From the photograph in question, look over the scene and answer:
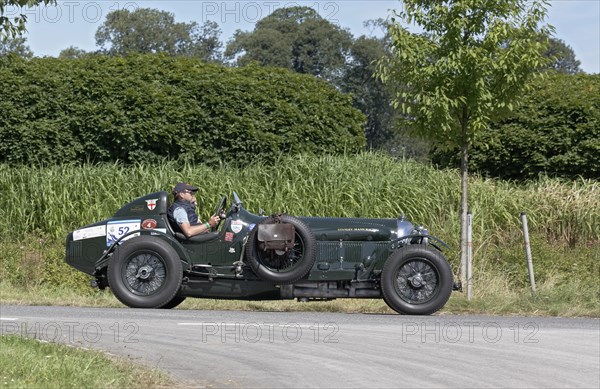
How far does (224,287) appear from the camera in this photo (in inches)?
528

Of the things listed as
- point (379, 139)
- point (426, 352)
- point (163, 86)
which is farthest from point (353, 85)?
point (426, 352)

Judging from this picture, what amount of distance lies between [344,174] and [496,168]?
3259 millimetres

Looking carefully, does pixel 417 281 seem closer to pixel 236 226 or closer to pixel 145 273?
pixel 236 226

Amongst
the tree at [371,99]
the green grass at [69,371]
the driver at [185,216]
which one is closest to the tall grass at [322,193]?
the driver at [185,216]

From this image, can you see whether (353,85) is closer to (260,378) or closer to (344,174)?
(344,174)

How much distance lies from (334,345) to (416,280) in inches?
131

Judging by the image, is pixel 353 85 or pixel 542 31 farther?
pixel 353 85

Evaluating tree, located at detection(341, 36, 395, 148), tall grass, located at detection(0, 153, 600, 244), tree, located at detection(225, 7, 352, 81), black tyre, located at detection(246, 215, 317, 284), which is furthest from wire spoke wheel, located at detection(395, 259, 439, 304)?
tree, located at detection(225, 7, 352, 81)

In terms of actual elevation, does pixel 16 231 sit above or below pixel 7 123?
below

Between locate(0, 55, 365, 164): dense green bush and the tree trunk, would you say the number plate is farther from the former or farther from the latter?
locate(0, 55, 365, 164): dense green bush

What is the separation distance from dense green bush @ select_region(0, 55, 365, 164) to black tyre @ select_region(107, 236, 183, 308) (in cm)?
739

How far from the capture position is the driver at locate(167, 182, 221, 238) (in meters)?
13.6

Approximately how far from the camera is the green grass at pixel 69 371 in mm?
7953

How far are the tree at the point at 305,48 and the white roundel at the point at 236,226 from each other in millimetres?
33387
